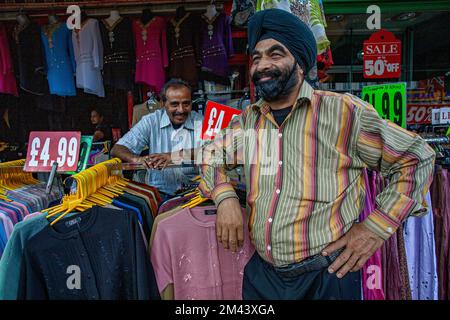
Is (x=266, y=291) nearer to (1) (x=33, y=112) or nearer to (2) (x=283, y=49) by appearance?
(2) (x=283, y=49)

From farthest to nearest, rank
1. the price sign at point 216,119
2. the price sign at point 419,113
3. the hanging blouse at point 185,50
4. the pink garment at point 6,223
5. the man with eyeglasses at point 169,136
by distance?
the price sign at point 419,113
the hanging blouse at point 185,50
the man with eyeglasses at point 169,136
the price sign at point 216,119
the pink garment at point 6,223

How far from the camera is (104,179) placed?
1658 millimetres

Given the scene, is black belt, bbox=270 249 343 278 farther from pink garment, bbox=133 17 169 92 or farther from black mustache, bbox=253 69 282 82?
pink garment, bbox=133 17 169 92

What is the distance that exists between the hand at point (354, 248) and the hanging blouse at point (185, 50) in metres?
2.19

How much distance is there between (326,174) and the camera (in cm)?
121

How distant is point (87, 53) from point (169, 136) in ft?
4.64

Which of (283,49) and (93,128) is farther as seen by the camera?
(93,128)

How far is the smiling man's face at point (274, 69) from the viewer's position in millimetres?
1221

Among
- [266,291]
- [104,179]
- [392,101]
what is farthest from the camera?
[392,101]

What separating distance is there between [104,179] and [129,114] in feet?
5.71

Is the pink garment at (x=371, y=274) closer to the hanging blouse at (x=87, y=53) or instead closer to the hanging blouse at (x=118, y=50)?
the hanging blouse at (x=118, y=50)

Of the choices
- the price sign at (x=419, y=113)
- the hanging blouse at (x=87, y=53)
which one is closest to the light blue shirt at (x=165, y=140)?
the hanging blouse at (x=87, y=53)
